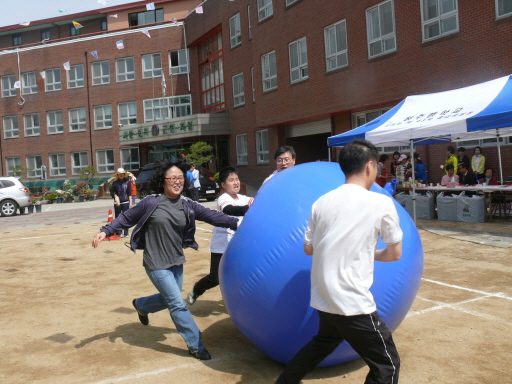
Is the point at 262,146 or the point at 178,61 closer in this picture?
the point at 262,146

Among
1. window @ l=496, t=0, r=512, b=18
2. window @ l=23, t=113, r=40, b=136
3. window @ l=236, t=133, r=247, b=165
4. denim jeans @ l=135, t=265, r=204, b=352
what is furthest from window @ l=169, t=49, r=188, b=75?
denim jeans @ l=135, t=265, r=204, b=352

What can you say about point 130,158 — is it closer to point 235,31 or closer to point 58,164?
point 58,164

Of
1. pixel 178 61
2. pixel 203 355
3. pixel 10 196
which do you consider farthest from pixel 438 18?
pixel 178 61

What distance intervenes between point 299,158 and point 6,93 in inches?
1199

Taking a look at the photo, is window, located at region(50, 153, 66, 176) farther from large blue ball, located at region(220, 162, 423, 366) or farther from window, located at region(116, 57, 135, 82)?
large blue ball, located at region(220, 162, 423, 366)

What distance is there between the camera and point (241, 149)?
101ft

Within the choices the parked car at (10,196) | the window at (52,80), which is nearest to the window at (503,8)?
the parked car at (10,196)

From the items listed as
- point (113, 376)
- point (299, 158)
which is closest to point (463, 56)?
point (299, 158)

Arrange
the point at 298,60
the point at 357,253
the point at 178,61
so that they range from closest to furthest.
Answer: the point at 357,253, the point at 298,60, the point at 178,61

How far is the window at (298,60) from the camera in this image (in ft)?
71.8

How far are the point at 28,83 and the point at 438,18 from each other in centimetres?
3701

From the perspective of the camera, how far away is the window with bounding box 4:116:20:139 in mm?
43031

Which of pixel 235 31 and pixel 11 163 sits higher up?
pixel 235 31

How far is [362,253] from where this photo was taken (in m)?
2.93
